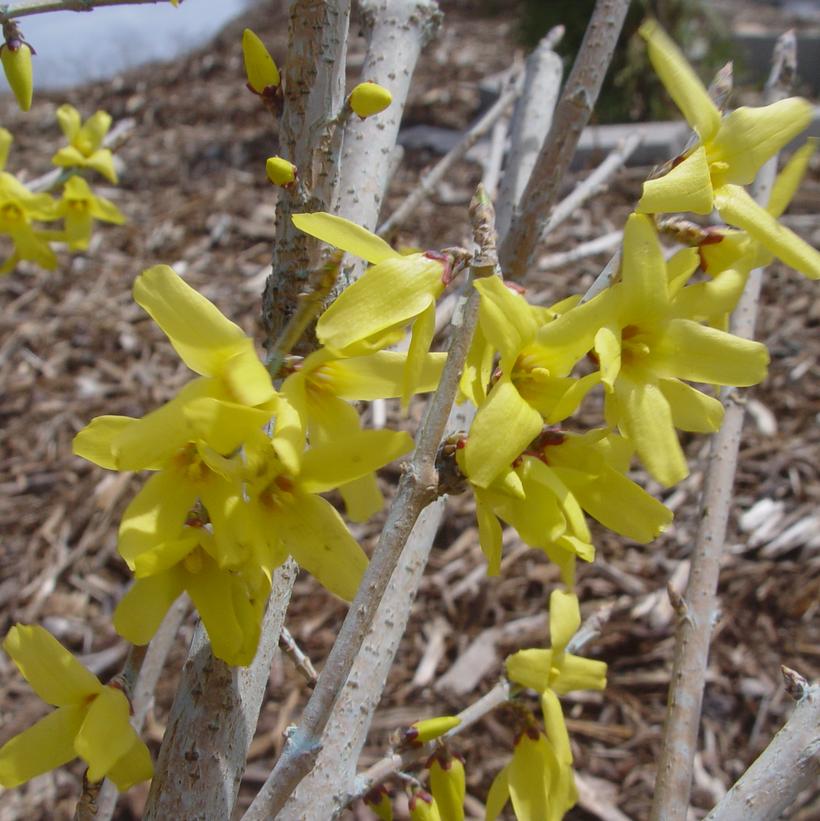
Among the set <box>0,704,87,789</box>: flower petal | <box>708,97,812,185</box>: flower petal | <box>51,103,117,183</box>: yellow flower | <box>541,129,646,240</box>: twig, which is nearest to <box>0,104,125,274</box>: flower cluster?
<box>51,103,117,183</box>: yellow flower

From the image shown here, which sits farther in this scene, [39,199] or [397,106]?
[39,199]

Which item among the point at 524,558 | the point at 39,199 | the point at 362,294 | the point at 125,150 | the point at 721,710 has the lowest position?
the point at 721,710

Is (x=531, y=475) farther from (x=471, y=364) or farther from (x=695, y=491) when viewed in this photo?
(x=695, y=491)

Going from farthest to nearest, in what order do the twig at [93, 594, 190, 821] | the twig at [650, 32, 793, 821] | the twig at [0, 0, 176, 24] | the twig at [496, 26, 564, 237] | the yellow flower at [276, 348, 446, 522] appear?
the twig at [496, 26, 564, 237], the twig at [93, 594, 190, 821], the twig at [650, 32, 793, 821], the twig at [0, 0, 176, 24], the yellow flower at [276, 348, 446, 522]

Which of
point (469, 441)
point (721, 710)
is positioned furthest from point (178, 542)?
point (721, 710)

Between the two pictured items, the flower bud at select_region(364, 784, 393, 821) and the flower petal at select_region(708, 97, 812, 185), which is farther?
the flower bud at select_region(364, 784, 393, 821)

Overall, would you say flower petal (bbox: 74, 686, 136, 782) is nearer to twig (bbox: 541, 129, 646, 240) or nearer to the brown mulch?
twig (bbox: 541, 129, 646, 240)

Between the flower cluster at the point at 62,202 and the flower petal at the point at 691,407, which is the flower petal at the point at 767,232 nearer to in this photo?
the flower petal at the point at 691,407
